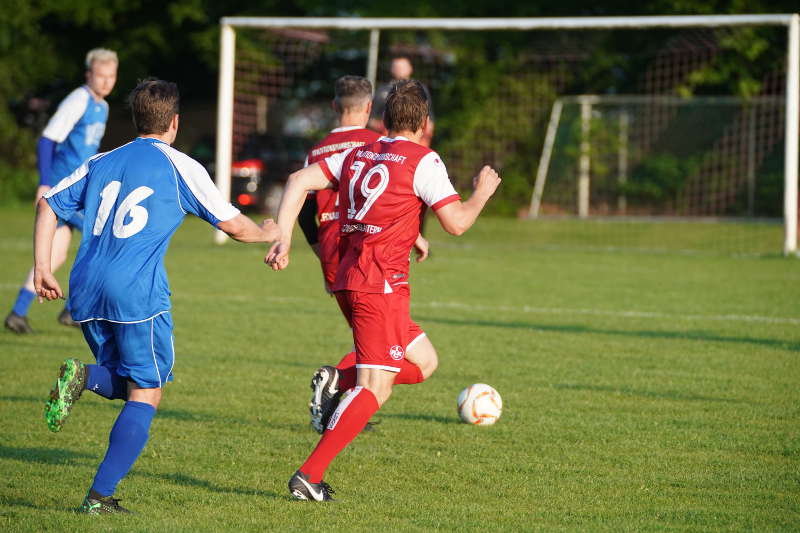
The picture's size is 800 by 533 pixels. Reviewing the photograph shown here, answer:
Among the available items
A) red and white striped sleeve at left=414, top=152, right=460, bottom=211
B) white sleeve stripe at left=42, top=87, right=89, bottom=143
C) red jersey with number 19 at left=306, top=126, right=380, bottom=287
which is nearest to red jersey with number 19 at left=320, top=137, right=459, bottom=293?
red and white striped sleeve at left=414, top=152, right=460, bottom=211

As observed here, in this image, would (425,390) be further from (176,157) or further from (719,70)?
(719,70)

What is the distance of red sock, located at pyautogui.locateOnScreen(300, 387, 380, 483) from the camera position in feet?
14.4

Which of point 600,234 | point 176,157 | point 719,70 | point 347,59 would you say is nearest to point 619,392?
point 176,157

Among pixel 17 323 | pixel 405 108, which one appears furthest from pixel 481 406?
pixel 17 323

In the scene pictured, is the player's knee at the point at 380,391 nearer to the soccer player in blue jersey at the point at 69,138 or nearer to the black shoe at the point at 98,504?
the black shoe at the point at 98,504

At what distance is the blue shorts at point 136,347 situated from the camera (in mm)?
4207

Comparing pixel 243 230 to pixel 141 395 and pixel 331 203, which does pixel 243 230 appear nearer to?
pixel 141 395

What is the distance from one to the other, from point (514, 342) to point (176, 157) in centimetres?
473

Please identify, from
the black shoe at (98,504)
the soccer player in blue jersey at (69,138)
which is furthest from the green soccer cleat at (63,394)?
the soccer player in blue jersey at (69,138)

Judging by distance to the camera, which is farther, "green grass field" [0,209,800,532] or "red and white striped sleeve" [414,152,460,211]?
"red and white striped sleeve" [414,152,460,211]

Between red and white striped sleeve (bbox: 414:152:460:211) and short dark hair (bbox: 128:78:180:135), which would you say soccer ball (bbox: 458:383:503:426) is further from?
short dark hair (bbox: 128:78:180:135)

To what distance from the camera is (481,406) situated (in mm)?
5855

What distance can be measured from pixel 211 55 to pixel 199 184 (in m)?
24.0

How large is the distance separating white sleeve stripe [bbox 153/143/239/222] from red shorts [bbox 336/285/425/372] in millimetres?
665
